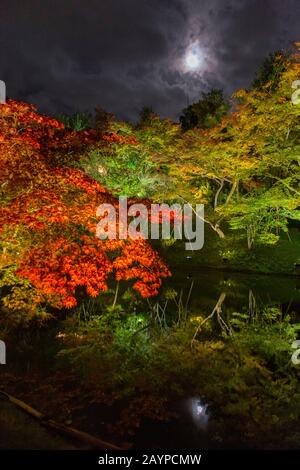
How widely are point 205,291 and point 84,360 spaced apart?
9278 mm

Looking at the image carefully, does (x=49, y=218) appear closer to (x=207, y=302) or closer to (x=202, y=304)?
(x=202, y=304)

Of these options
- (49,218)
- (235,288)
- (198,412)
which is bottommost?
(198,412)

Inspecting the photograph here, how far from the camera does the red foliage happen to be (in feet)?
22.9

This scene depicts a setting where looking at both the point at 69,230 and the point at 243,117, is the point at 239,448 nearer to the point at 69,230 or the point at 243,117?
the point at 69,230

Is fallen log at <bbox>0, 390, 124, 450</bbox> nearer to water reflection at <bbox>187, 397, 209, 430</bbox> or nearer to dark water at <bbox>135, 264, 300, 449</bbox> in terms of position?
dark water at <bbox>135, 264, 300, 449</bbox>

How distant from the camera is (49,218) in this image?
6.91 meters

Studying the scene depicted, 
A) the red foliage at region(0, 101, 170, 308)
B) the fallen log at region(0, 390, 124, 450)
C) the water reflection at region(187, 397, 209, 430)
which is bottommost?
the water reflection at region(187, 397, 209, 430)

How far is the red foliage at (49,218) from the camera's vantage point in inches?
275

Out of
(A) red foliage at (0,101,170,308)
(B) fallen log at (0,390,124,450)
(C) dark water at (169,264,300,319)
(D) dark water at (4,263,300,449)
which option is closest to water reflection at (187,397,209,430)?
(D) dark water at (4,263,300,449)

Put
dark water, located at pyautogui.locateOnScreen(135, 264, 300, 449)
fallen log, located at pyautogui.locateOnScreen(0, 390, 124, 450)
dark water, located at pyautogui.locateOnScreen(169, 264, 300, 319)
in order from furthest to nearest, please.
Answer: dark water, located at pyautogui.locateOnScreen(169, 264, 300, 319), dark water, located at pyautogui.locateOnScreen(135, 264, 300, 449), fallen log, located at pyautogui.locateOnScreen(0, 390, 124, 450)

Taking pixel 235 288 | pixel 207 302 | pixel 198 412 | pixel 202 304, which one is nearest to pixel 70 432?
pixel 198 412

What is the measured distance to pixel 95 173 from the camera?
56.4 feet

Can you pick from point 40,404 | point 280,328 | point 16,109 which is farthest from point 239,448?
point 16,109

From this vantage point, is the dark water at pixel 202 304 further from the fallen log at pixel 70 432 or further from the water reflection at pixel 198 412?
the fallen log at pixel 70 432
